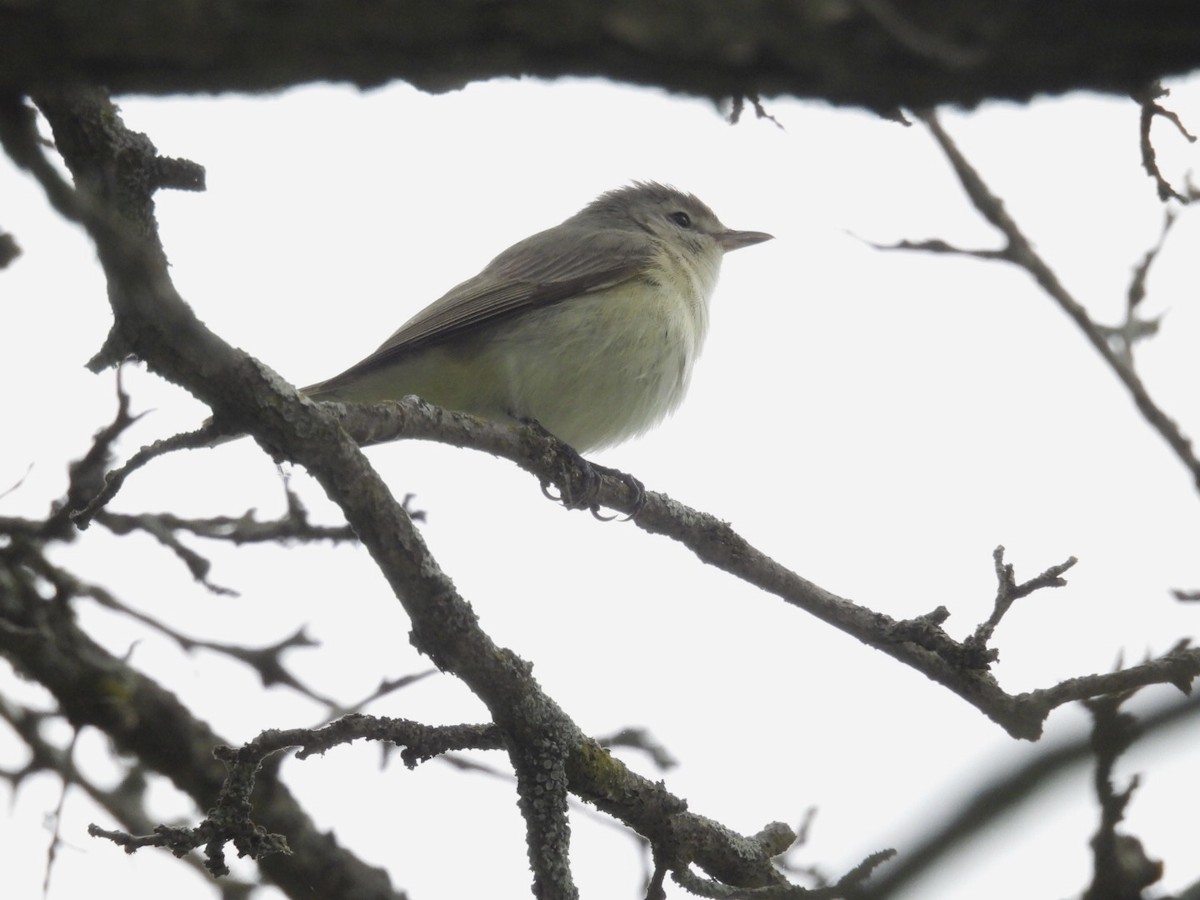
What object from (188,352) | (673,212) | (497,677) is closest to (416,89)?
(188,352)

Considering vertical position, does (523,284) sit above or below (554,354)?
above

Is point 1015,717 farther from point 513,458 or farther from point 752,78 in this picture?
point 752,78

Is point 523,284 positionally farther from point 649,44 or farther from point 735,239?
point 649,44

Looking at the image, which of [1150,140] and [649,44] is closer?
[649,44]

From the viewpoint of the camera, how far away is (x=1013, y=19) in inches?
55.1

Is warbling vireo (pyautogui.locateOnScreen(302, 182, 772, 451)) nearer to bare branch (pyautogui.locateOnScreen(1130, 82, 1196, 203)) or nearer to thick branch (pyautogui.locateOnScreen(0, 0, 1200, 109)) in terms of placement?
bare branch (pyautogui.locateOnScreen(1130, 82, 1196, 203))

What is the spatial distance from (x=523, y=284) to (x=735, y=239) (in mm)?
2068

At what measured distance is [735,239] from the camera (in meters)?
8.17

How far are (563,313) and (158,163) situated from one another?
408 centimetres

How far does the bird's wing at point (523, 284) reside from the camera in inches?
245

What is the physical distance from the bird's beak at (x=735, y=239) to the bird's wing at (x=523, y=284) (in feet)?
2.73

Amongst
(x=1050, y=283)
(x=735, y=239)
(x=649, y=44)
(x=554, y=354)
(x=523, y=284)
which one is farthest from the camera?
(x=735, y=239)

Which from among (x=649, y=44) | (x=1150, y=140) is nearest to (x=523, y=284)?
(x=1150, y=140)

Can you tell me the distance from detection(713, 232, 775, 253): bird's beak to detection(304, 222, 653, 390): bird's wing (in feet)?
2.73
